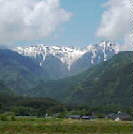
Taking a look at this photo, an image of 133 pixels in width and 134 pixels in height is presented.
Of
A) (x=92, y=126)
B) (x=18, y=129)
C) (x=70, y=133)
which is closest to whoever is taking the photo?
(x=70, y=133)

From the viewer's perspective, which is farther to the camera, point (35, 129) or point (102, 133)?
point (35, 129)

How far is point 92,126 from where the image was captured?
113375mm

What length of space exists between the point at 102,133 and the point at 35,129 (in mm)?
19002

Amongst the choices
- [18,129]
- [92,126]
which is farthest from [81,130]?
[18,129]

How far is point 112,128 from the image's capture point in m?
112

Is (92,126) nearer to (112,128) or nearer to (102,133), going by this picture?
(112,128)

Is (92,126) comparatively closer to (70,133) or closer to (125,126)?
(125,126)

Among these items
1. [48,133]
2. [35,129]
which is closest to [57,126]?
[35,129]

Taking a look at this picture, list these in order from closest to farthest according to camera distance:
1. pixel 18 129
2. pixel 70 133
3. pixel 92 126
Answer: pixel 70 133 < pixel 18 129 < pixel 92 126

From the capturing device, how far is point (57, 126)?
11100 cm

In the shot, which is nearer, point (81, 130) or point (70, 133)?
point (70, 133)

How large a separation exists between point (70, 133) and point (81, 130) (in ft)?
38.8

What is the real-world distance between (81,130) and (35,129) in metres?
11.5

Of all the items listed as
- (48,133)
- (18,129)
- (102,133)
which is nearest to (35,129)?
(18,129)
